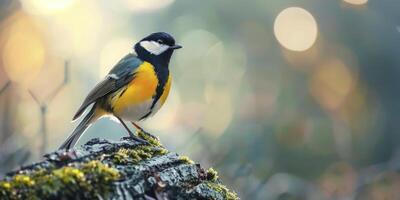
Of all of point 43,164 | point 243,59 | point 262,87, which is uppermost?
point 243,59

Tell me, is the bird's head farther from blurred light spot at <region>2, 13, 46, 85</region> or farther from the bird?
blurred light spot at <region>2, 13, 46, 85</region>

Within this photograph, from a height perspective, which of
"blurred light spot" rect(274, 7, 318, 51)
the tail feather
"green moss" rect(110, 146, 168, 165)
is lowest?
"green moss" rect(110, 146, 168, 165)

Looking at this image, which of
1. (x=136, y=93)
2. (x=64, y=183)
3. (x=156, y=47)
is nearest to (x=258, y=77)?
(x=156, y=47)

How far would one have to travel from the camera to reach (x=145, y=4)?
39.4 ft

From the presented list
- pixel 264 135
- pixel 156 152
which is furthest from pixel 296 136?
pixel 156 152

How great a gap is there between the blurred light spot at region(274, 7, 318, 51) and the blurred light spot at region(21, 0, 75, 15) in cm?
329

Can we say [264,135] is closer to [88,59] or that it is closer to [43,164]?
[88,59]

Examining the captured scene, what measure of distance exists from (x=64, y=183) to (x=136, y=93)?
2.19 meters

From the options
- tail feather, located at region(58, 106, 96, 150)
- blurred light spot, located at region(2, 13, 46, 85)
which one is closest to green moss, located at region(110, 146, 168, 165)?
tail feather, located at region(58, 106, 96, 150)

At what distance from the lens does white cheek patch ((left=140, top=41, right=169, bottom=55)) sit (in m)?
4.29

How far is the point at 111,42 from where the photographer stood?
1041cm

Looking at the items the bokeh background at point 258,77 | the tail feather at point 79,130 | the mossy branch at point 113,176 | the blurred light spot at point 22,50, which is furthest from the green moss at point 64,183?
the blurred light spot at point 22,50

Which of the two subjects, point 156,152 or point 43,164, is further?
point 156,152

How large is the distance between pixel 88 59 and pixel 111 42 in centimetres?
59
